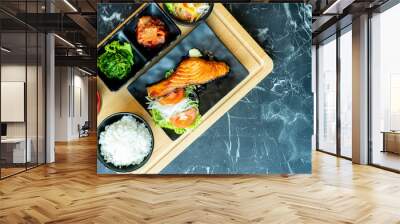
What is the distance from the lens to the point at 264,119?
607 cm

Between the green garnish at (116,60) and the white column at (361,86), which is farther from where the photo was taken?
the white column at (361,86)

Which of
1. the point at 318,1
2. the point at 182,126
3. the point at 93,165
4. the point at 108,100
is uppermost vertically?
the point at 318,1

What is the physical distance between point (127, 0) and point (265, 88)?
12.0ft

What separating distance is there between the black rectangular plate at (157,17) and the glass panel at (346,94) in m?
4.54

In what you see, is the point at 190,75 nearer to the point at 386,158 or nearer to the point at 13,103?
the point at 13,103

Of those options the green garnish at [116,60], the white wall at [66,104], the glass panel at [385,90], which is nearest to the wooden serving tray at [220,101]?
the green garnish at [116,60]

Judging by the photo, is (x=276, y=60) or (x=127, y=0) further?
(x=127, y=0)

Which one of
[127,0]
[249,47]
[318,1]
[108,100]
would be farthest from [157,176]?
[318,1]

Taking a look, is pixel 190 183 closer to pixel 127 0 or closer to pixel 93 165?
pixel 93 165

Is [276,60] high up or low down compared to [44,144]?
up

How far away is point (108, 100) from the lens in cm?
601

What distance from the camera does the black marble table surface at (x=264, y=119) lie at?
6.06 metres

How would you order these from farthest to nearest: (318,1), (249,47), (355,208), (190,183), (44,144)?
(44,144)
(318,1)
(249,47)
(190,183)
(355,208)

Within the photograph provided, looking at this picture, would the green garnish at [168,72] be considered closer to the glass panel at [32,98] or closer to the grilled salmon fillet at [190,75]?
the grilled salmon fillet at [190,75]
